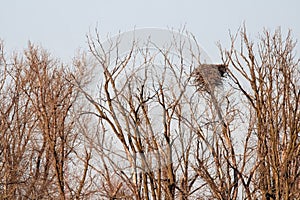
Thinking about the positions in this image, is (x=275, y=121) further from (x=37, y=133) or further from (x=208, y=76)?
(x=37, y=133)

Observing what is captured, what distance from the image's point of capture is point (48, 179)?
34.0 feet

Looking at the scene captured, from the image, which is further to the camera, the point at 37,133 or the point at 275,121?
the point at 37,133

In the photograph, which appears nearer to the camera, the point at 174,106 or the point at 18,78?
the point at 174,106

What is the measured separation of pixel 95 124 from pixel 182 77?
135 cm

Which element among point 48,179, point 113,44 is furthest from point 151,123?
point 48,179

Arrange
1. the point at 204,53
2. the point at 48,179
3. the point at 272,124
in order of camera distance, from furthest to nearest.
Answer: the point at 48,179 < the point at 204,53 < the point at 272,124

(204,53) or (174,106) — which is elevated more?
(204,53)

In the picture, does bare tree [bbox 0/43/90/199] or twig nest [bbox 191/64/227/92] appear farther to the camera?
bare tree [bbox 0/43/90/199]

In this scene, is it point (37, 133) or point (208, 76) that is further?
point (37, 133)

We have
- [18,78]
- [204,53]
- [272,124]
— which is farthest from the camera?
[18,78]

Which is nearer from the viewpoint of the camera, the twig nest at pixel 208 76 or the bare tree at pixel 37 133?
the twig nest at pixel 208 76

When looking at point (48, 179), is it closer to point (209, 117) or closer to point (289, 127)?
point (209, 117)

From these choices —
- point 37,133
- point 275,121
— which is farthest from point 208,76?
point 37,133

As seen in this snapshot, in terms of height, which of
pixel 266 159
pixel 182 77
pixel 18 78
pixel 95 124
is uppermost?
pixel 18 78
